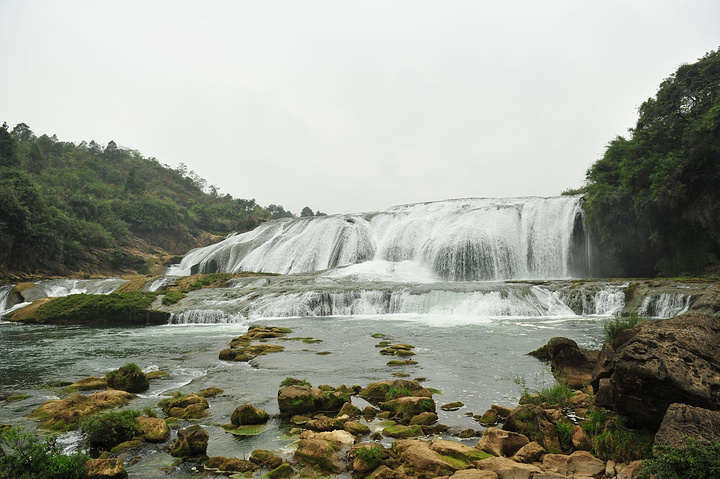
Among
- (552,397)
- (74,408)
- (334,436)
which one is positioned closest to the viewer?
(334,436)

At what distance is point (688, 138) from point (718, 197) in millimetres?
3954

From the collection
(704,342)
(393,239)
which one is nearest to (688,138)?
(393,239)

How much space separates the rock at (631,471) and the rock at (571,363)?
3.22m

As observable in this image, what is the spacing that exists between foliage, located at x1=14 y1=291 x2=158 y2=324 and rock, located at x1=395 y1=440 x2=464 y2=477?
63.5 ft

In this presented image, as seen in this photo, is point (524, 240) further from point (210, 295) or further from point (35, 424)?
point (35, 424)

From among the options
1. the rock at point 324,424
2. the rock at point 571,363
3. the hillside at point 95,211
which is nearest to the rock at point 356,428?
the rock at point 324,424

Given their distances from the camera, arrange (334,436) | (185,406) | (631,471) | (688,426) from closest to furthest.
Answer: (688,426) < (631,471) < (334,436) < (185,406)

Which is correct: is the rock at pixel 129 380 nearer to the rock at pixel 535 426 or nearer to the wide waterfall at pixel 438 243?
the rock at pixel 535 426

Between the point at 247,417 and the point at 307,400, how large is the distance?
0.88 m

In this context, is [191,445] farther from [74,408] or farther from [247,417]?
[74,408]

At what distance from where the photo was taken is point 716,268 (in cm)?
2355

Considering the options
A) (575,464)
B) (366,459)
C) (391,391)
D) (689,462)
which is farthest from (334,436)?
(689,462)

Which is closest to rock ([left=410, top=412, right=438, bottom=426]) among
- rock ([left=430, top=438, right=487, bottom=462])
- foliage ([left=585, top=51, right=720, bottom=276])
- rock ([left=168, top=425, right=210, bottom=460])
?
rock ([left=430, top=438, right=487, bottom=462])

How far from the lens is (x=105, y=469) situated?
4.09m
